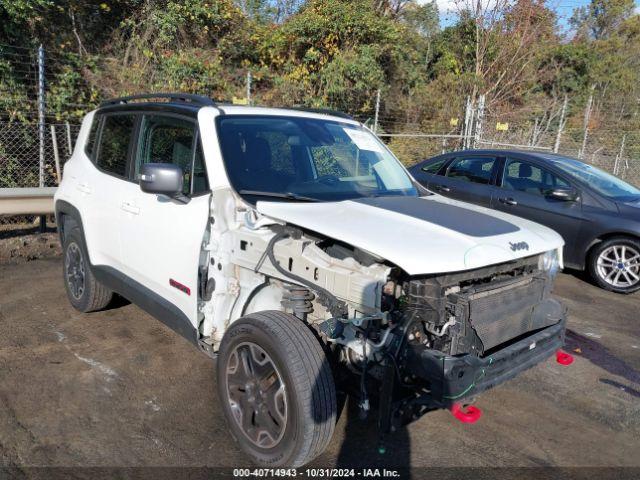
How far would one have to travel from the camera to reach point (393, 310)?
8.89ft

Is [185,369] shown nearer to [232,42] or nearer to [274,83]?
[274,83]

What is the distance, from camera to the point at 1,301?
536 cm

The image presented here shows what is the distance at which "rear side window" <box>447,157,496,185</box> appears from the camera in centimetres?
755

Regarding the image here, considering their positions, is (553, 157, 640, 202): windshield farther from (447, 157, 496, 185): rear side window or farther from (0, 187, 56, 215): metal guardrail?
(0, 187, 56, 215): metal guardrail

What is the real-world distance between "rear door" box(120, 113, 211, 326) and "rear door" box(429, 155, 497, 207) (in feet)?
15.7

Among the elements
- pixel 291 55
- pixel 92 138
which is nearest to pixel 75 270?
pixel 92 138

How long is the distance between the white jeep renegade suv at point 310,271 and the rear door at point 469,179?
11.7 ft

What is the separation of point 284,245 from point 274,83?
1160cm

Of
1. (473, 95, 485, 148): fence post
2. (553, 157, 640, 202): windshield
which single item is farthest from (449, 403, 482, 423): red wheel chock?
(473, 95, 485, 148): fence post

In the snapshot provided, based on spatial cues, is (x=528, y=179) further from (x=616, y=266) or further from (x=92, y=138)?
(x=92, y=138)

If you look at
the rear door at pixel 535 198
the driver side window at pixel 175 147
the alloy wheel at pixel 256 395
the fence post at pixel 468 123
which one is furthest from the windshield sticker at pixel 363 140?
the fence post at pixel 468 123

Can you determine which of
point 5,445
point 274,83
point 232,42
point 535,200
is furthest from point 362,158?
point 232,42

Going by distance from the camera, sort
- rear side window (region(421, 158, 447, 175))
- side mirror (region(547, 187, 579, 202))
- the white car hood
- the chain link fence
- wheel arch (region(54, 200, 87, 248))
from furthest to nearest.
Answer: the chain link fence, rear side window (region(421, 158, 447, 175)), side mirror (region(547, 187, 579, 202)), wheel arch (region(54, 200, 87, 248)), the white car hood

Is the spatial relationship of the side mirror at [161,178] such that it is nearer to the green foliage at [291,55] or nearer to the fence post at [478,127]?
the green foliage at [291,55]
